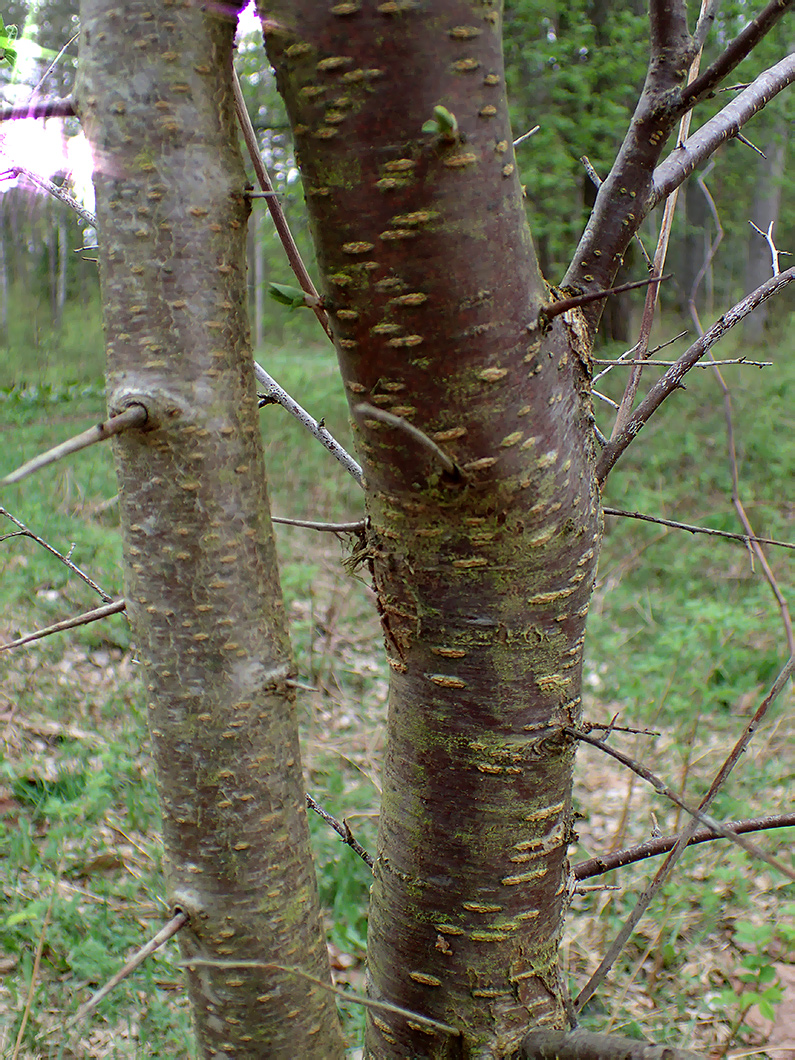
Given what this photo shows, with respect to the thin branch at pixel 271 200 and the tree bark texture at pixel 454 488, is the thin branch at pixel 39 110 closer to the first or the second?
the thin branch at pixel 271 200

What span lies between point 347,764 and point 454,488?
9.55 feet

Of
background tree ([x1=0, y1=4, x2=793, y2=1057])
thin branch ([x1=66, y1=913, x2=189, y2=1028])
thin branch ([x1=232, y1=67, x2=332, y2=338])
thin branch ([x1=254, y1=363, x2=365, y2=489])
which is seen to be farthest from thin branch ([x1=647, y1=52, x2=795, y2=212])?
thin branch ([x1=66, y1=913, x2=189, y2=1028])

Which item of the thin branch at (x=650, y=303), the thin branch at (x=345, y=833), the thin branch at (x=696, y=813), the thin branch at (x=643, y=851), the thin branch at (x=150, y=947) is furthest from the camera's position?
the thin branch at (x=345, y=833)

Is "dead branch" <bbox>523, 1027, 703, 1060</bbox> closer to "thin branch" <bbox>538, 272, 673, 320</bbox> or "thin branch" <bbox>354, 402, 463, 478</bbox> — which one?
"thin branch" <bbox>354, 402, 463, 478</bbox>

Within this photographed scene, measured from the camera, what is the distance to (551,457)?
80 cm

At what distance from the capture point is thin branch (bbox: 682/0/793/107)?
2.33ft

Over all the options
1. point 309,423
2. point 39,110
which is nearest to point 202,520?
point 309,423

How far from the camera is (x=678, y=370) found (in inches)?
39.9

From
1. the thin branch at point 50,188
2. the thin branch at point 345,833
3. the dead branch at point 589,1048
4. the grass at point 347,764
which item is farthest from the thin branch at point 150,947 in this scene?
the thin branch at point 50,188

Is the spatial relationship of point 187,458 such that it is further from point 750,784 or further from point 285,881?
point 750,784

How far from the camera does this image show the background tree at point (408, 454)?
675mm

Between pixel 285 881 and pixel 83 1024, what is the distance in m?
1.68

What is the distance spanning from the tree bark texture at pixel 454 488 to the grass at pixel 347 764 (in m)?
0.61

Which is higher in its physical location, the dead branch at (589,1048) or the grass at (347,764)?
the dead branch at (589,1048)
